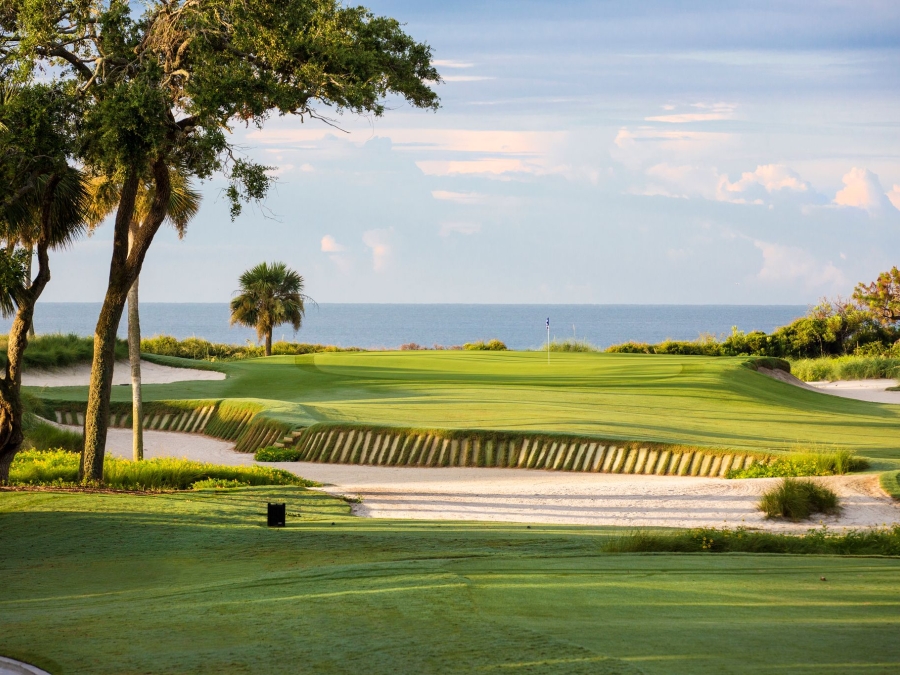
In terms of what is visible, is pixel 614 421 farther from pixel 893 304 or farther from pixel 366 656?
pixel 893 304

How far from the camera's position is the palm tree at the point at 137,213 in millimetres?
15312

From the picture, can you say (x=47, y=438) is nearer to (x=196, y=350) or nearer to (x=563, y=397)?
(x=563, y=397)

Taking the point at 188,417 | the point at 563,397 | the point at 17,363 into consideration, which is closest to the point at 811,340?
the point at 563,397

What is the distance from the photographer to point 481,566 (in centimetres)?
639

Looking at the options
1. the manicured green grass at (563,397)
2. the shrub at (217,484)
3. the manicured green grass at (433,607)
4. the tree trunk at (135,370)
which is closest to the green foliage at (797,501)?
the manicured green grass at (433,607)

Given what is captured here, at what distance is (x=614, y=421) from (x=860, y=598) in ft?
42.2

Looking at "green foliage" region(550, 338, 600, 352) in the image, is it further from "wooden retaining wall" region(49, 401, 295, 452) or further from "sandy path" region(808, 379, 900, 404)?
"wooden retaining wall" region(49, 401, 295, 452)

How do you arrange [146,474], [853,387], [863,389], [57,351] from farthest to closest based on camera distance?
[853,387] → [863,389] → [57,351] → [146,474]

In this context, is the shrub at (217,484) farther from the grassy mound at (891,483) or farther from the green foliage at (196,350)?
the green foliage at (196,350)

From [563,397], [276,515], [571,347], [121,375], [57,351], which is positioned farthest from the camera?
[571,347]

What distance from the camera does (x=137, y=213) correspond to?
1709cm

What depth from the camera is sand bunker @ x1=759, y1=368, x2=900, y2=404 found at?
96.2 feet

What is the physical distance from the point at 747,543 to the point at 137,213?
12854mm

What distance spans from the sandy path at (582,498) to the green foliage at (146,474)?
1.03 m
